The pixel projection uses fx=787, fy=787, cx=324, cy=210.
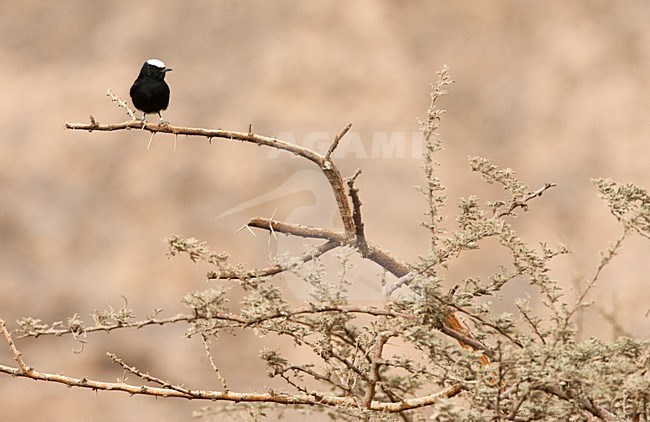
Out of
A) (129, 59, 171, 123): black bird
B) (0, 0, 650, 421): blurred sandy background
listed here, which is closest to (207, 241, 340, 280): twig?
(129, 59, 171, 123): black bird

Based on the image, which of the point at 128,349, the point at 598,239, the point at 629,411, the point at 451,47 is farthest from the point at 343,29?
the point at 629,411

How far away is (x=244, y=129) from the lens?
2760 millimetres

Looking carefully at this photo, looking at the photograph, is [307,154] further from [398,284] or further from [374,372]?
[374,372]

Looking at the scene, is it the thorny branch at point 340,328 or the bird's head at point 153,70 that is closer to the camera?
the thorny branch at point 340,328

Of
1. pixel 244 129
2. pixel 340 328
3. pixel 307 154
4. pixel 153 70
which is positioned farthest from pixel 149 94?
pixel 244 129

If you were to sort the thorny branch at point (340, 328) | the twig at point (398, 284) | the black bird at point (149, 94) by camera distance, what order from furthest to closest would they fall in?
the black bird at point (149, 94)
the twig at point (398, 284)
the thorny branch at point (340, 328)

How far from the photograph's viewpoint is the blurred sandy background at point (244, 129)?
9.04ft

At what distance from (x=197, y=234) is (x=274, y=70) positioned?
2.15 feet

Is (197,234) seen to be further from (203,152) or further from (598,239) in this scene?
(598,239)

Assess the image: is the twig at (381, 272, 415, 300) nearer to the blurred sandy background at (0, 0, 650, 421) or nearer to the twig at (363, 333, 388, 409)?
the twig at (363, 333, 388, 409)

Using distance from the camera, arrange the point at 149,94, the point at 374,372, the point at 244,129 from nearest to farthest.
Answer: the point at 374,372 < the point at 149,94 < the point at 244,129

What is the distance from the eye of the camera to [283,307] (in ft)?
2.39

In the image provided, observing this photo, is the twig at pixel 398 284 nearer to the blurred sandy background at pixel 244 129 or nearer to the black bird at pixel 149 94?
the black bird at pixel 149 94

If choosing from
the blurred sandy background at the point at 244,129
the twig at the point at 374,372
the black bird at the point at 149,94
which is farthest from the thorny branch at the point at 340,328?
the blurred sandy background at the point at 244,129
